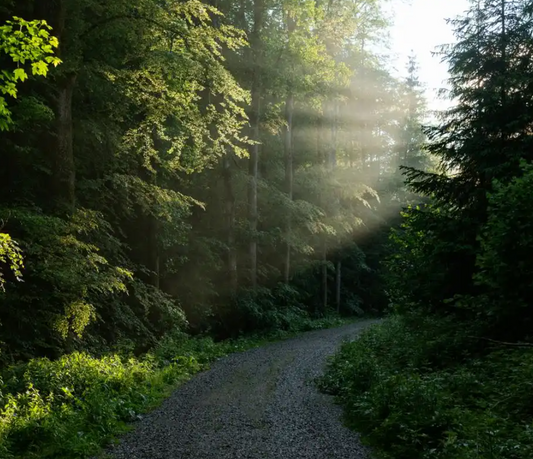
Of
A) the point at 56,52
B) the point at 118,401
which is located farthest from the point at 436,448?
the point at 56,52

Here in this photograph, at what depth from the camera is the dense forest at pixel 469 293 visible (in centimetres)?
654

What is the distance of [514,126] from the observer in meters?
11.8

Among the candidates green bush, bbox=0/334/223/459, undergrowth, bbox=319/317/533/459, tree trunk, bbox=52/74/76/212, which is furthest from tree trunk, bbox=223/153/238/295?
undergrowth, bbox=319/317/533/459

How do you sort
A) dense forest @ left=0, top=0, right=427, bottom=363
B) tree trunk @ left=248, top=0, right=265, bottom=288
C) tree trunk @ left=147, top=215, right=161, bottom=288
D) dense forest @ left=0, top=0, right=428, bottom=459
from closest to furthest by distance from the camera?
dense forest @ left=0, top=0, right=428, bottom=459 → dense forest @ left=0, top=0, right=427, bottom=363 → tree trunk @ left=147, top=215, right=161, bottom=288 → tree trunk @ left=248, top=0, right=265, bottom=288

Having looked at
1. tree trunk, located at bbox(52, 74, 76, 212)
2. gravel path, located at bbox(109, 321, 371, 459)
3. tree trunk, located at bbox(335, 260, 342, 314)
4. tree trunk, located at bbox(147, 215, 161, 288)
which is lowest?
tree trunk, located at bbox(335, 260, 342, 314)

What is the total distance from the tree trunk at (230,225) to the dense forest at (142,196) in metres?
0.07

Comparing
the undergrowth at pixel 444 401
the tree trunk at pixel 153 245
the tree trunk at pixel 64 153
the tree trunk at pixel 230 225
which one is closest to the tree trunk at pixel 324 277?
the tree trunk at pixel 230 225

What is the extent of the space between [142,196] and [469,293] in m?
8.26

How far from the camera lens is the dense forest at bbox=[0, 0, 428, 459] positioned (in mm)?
8922

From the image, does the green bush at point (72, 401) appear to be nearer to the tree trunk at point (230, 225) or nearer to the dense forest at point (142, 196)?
the dense forest at point (142, 196)

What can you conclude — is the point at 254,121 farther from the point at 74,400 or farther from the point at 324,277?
the point at 74,400

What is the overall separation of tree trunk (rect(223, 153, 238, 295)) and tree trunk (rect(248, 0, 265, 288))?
1.18 meters

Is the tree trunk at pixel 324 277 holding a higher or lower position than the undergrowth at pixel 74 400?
lower

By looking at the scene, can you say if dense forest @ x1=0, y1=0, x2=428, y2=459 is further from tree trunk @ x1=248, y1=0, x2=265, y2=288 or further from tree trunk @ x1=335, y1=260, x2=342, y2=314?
tree trunk @ x1=335, y1=260, x2=342, y2=314
